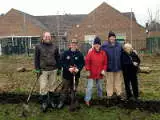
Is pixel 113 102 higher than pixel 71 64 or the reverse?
the reverse

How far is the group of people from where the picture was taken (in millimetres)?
10195

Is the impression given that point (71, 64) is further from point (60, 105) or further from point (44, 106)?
point (44, 106)

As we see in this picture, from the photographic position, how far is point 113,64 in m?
10.5

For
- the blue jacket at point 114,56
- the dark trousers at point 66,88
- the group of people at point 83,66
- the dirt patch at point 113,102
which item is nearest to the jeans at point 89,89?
the group of people at point 83,66

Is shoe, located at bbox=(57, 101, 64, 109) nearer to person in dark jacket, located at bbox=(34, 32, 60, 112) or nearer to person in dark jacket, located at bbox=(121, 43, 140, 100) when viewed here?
person in dark jacket, located at bbox=(34, 32, 60, 112)

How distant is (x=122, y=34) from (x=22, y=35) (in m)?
13.2

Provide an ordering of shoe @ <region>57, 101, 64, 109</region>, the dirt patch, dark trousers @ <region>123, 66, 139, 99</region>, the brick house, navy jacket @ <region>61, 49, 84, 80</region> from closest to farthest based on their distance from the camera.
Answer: the dirt patch, shoe @ <region>57, 101, 64, 109</region>, navy jacket @ <region>61, 49, 84, 80</region>, dark trousers @ <region>123, 66, 139, 99</region>, the brick house

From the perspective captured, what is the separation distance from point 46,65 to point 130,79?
2217 mm

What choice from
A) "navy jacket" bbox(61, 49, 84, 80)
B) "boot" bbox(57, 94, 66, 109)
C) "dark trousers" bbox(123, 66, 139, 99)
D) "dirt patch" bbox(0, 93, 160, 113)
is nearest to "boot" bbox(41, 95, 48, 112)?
"boot" bbox(57, 94, 66, 109)

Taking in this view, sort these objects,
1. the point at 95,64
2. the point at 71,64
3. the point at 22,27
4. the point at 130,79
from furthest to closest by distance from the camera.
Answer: the point at 22,27, the point at 130,79, the point at 95,64, the point at 71,64

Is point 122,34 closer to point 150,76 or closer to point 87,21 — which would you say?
point 87,21

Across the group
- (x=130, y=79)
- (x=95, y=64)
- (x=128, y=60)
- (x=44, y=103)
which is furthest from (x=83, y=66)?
(x=44, y=103)

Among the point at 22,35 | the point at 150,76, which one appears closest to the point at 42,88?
the point at 150,76

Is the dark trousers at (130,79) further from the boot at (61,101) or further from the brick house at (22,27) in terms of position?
the brick house at (22,27)
